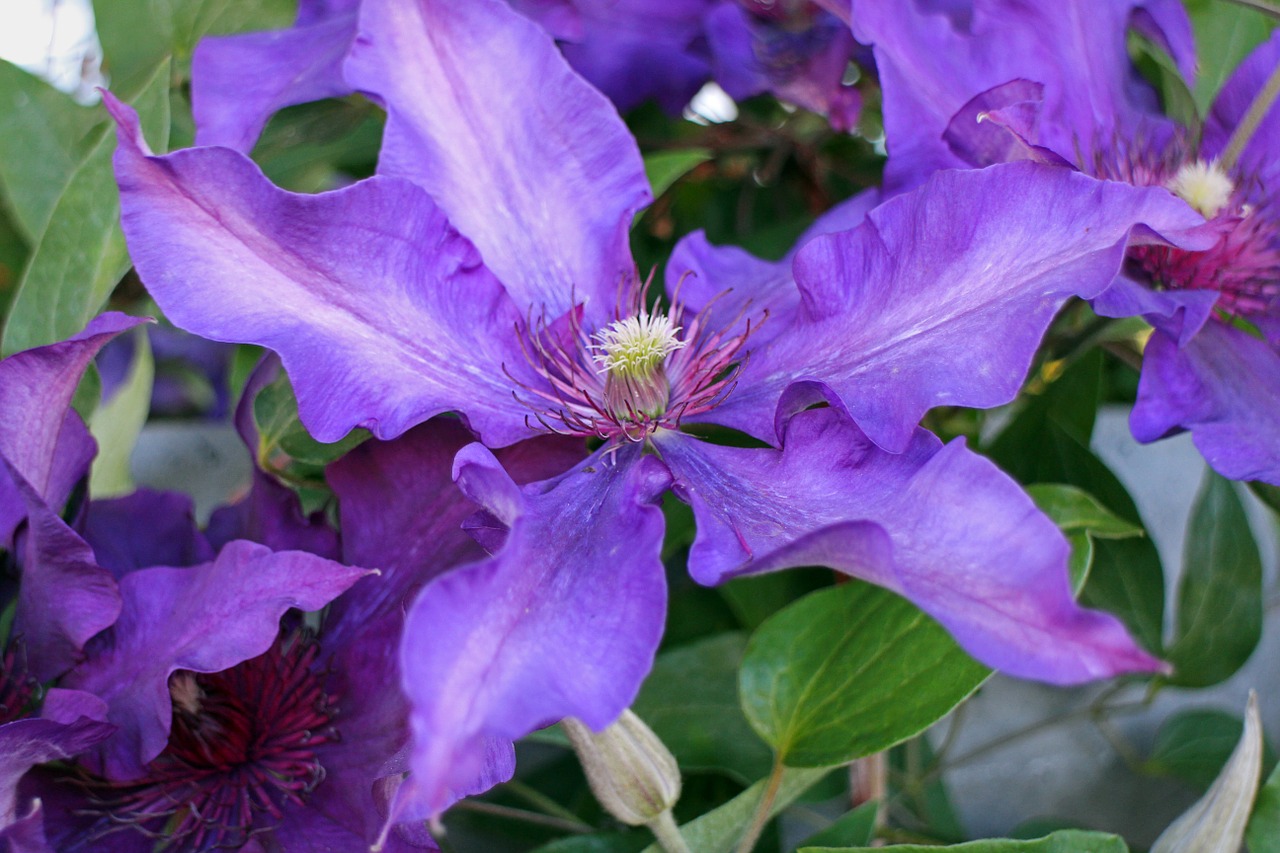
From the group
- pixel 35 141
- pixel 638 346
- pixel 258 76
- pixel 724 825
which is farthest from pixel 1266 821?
pixel 35 141

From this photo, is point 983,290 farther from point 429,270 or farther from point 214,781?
point 214,781

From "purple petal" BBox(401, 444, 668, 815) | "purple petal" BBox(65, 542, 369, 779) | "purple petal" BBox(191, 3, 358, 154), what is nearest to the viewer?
"purple petal" BBox(401, 444, 668, 815)

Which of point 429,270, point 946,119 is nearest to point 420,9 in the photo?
point 429,270

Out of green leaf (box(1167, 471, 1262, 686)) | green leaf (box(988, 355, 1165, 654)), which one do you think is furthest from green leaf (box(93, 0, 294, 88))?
green leaf (box(1167, 471, 1262, 686))

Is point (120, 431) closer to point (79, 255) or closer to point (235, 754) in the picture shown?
point (79, 255)

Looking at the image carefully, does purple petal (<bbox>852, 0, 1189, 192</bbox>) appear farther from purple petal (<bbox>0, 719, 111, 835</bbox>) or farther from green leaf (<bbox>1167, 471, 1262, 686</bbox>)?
purple petal (<bbox>0, 719, 111, 835</bbox>)

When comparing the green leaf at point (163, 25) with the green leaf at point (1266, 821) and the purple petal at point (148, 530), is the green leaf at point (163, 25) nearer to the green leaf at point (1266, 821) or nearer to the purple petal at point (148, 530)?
the purple petal at point (148, 530)

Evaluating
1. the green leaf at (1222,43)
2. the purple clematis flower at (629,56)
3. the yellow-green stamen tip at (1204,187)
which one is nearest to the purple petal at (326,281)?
the purple clematis flower at (629,56)
